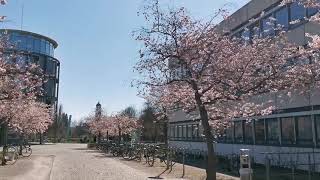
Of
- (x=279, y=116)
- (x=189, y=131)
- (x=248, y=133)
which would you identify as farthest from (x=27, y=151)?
(x=279, y=116)

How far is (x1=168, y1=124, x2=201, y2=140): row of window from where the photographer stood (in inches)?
1693

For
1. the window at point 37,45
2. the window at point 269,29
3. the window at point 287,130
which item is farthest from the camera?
the window at point 37,45

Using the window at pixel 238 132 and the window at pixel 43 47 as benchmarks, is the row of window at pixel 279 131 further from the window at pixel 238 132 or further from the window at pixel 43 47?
the window at pixel 43 47

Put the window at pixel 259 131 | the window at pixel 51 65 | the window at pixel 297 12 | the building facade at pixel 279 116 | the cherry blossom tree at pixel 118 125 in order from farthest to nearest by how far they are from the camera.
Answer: the window at pixel 51 65, the cherry blossom tree at pixel 118 125, the window at pixel 259 131, the window at pixel 297 12, the building facade at pixel 279 116

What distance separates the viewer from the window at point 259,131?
2856 centimetres

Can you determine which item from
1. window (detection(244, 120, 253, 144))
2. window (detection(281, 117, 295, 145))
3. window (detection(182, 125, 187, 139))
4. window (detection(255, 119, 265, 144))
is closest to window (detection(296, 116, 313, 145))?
window (detection(281, 117, 295, 145))

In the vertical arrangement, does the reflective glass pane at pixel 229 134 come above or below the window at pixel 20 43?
below

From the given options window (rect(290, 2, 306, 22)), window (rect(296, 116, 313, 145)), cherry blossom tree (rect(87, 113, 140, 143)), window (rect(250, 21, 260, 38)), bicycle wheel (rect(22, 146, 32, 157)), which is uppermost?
window (rect(290, 2, 306, 22))

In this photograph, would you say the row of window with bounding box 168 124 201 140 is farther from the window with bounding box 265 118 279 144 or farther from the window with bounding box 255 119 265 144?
the window with bounding box 265 118 279 144

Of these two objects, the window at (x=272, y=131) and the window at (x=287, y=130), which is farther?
the window at (x=272, y=131)

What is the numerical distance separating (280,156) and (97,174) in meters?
9.29

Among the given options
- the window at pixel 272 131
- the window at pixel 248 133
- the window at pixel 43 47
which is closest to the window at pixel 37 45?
the window at pixel 43 47

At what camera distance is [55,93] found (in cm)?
10406

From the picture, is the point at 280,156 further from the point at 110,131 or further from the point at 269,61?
the point at 110,131
